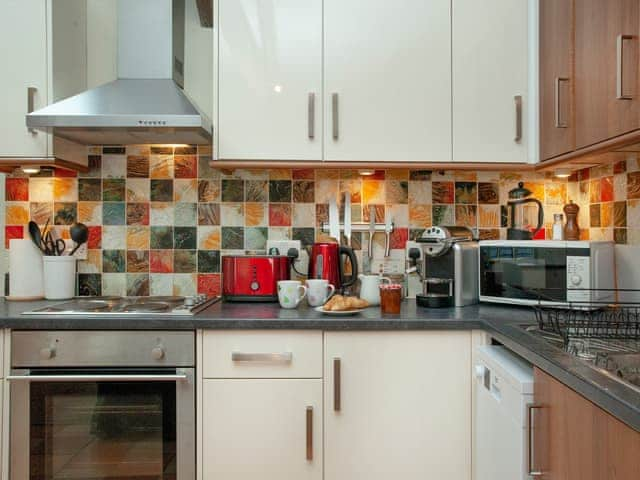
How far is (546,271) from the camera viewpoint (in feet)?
6.37

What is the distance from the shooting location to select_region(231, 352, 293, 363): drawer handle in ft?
5.74

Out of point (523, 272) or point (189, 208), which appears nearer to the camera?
point (523, 272)

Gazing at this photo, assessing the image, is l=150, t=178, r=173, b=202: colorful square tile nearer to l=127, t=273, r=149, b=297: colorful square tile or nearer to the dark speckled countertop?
l=127, t=273, r=149, b=297: colorful square tile

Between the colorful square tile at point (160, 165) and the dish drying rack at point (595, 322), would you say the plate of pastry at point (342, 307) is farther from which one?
the colorful square tile at point (160, 165)

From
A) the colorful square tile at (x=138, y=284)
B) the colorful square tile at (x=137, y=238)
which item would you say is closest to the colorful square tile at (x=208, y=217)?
the colorful square tile at (x=137, y=238)

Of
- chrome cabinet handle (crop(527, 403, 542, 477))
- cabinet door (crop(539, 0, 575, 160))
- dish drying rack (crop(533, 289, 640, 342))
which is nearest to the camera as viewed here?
chrome cabinet handle (crop(527, 403, 542, 477))

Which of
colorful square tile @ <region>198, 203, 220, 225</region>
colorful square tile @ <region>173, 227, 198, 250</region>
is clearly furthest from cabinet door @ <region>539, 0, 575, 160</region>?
colorful square tile @ <region>173, 227, 198, 250</region>

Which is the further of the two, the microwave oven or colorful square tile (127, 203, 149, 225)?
colorful square tile (127, 203, 149, 225)

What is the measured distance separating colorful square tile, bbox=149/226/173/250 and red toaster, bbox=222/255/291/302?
372 mm

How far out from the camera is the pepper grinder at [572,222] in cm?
228

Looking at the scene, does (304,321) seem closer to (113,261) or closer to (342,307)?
(342,307)

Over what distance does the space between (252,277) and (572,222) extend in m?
1.34

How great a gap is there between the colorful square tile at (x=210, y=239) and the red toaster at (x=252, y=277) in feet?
0.84

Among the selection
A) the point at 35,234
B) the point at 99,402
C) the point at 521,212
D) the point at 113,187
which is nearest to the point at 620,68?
the point at 521,212
